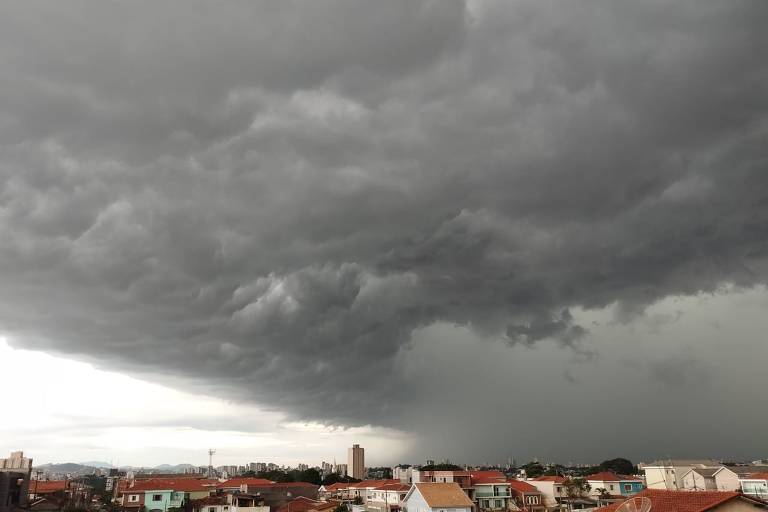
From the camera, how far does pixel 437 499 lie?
93.1 metres

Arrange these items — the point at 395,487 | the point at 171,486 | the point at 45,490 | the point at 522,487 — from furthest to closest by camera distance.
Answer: the point at 522,487
the point at 45,490
the point at 395,487
the point at 171,486

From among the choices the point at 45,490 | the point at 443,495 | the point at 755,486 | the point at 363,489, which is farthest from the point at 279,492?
the point at 755,486

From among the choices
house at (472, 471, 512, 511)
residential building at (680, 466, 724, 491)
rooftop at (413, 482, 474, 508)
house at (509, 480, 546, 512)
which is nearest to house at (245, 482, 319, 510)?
rooftop at (413, 482, 474, 508)

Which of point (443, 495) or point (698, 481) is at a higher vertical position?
point (698, 481)

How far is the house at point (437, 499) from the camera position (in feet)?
300

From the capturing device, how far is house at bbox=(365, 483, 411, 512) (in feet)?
358

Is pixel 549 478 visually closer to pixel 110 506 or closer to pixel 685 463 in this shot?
pixel 685 463

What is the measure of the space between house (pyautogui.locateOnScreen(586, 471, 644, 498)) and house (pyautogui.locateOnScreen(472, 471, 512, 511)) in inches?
1145

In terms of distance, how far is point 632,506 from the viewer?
45.4 m

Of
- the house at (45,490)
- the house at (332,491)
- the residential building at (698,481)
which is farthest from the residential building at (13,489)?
the residential building at (698,481)

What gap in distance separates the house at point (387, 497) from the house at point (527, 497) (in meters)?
26.0

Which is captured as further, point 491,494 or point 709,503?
point 491,494

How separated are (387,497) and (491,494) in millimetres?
23001

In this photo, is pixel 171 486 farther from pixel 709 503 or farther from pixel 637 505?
pixel 709 503
